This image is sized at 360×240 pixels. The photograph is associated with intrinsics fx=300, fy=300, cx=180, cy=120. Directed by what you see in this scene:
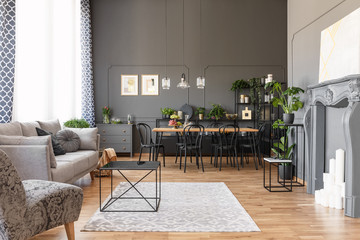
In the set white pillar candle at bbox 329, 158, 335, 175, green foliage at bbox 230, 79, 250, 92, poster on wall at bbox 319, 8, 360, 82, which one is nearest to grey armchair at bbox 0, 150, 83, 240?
white pillar candle at bbox 329, 158, 335, 175

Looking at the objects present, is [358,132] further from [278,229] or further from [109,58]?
[109,58]

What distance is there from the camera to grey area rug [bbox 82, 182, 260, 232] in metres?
2.79

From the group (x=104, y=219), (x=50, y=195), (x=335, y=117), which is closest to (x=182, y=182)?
(x=104, y=219)

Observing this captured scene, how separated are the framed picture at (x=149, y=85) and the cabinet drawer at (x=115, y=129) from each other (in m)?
1.14

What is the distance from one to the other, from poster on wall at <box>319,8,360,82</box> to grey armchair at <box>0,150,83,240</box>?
3099 millimetres

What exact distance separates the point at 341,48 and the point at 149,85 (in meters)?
5.33

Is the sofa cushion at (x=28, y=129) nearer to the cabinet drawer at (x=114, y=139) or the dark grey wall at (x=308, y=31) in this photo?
the cabinet drawer at (x=114, y=139)

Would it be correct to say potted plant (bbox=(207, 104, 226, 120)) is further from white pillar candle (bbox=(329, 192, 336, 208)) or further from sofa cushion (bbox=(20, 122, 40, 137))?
sofa cushion (bbox=(20, 122, 40, 137))

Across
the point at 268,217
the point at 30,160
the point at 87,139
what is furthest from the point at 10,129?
the point at 268,217

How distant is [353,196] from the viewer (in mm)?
3121

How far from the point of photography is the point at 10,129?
3.80 metres

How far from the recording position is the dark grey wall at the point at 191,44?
8.03m

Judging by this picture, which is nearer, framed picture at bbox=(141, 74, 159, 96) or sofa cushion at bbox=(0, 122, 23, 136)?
sofa cushion at bbox=(0, 122, 23, 136)

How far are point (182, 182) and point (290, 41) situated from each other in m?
3.07
